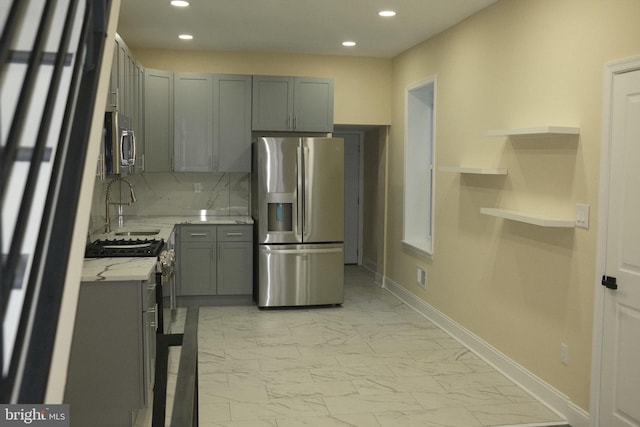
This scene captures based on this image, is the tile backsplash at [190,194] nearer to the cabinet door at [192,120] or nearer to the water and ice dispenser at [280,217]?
the cabinet door at [192,120]

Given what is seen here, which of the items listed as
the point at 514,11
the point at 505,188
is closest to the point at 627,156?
the point at 505,188

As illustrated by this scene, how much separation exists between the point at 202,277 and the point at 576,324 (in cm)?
386

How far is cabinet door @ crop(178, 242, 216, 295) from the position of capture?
6.33 m

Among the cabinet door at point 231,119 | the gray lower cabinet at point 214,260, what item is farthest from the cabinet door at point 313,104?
the gray lower cabinet at point 214,260

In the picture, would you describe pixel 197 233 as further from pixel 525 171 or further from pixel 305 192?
pixel 525 171

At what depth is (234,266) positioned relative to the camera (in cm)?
642

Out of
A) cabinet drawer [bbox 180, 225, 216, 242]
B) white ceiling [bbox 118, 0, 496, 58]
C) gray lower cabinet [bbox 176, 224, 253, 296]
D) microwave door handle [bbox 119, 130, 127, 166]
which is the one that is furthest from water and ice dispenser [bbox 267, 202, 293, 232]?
microwave door handle [bbox 119, 130, 127, 166]

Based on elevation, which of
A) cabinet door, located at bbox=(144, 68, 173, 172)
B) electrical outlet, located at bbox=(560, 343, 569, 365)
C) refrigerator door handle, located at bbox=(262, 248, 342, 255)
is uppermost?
cabinet door, located at bbox=(144, 68, 173, 172)

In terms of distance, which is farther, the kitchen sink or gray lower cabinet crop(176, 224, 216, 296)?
gray lower cabinet crop(176, 224, 216, 296)

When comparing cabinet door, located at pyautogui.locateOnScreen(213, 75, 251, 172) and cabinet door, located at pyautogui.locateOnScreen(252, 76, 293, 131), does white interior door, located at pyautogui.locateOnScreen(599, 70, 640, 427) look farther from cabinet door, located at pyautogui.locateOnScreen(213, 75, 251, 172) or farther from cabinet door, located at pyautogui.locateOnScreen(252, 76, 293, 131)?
cabinet door, located at pyautogui.locateOnScreen(213, 75, 251, 172)

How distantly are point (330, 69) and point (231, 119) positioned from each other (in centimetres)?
133

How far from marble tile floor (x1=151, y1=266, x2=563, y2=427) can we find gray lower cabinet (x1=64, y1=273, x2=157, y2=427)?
1.59 feet

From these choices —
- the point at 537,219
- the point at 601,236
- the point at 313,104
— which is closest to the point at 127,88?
the point at 313,104

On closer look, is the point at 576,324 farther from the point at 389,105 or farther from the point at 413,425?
the point at 389,105
